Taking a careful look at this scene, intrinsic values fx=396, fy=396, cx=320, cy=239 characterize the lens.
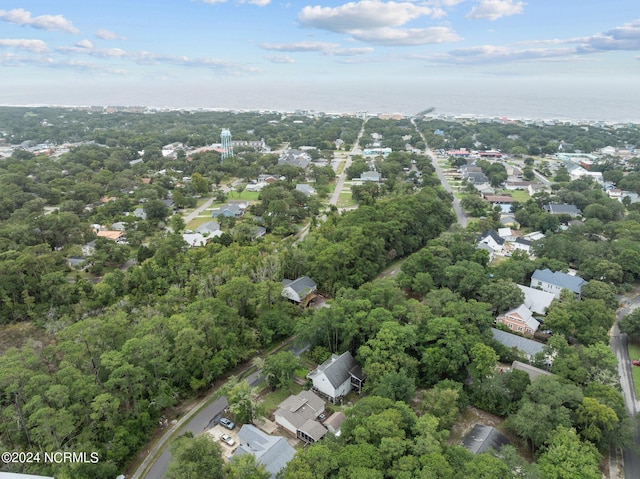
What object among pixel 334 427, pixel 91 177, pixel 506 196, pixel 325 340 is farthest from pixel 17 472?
pixel 506 196

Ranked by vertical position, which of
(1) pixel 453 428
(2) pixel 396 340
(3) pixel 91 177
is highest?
(3) pixel 91 177

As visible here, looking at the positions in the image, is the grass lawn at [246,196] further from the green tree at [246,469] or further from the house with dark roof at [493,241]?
the green tree at [246,469]

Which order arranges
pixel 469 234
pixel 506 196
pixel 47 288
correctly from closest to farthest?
pixel 47 288
pixel 469 234
pixel 506 196

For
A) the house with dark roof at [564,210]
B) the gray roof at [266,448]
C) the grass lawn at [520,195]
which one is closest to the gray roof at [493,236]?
the house with dark roof at [564,210]

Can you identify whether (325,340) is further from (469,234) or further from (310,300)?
(469,234)

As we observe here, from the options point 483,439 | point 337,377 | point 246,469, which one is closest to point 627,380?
point 483,439

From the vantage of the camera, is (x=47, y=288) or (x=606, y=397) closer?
(x=606, y=397)

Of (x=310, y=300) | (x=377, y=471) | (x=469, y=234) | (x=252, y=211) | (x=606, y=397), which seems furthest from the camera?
(x=252, y=211)

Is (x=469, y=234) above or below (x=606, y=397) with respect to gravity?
above
